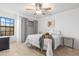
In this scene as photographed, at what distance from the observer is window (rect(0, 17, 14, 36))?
A: 160 centimetres

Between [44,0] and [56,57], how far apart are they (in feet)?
3.09

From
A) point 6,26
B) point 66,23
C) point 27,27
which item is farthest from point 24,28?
point 66,23

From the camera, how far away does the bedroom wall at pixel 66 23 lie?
5.31ft

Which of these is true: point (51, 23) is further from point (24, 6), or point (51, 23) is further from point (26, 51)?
point (26, 51)

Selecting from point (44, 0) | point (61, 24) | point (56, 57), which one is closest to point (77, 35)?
point (61, 24)

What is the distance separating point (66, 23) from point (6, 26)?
1.14 meters

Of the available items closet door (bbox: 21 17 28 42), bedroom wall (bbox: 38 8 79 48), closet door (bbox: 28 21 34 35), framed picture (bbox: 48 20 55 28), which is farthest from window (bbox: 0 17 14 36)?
framed picture (bbox: 48 20 55 28)

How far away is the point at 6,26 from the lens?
1680mm

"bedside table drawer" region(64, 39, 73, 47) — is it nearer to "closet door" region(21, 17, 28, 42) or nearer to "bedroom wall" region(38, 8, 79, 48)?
"bedroom wall" region(38, 8, 79, 48)

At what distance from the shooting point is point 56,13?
1.68m

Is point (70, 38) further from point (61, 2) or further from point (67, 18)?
point (61, 2)

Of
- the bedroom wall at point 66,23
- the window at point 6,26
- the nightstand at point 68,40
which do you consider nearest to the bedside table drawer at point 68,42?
the nightstand at point 68,40

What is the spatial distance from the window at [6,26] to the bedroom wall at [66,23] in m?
0.54

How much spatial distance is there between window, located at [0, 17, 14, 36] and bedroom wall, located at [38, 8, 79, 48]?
21.1 inches
